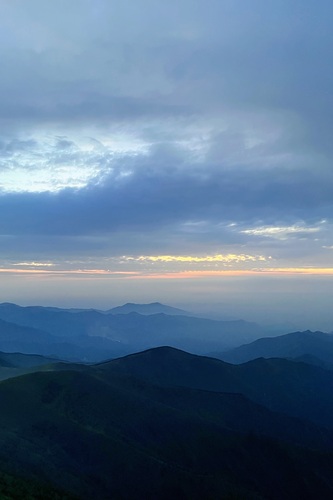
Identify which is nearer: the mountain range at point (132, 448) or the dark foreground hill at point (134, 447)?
the mountain range at point (132, 448)

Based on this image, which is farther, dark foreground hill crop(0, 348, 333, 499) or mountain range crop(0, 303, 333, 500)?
dark foreground hill crop(0, 348, 333, 499)

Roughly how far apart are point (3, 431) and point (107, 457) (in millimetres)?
22740

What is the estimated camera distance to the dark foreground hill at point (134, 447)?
84.9m

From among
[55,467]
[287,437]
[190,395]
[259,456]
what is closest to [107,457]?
[55,467]

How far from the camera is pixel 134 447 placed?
98.9 m

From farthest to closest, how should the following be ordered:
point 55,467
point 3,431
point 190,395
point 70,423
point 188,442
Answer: point 190,395 → point 188,442 → point 70,423 → point 3,431 → point 55,467

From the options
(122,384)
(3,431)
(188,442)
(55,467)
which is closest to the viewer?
(55,467)

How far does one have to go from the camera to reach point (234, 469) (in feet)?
352

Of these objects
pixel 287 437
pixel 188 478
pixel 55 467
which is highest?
pixel 55 467

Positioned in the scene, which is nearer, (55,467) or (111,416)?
(55,467)

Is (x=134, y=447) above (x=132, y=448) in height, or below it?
below

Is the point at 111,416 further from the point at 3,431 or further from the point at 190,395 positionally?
the point at 190,395

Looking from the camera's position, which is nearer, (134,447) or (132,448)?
(132,448)

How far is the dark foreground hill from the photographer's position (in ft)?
278
